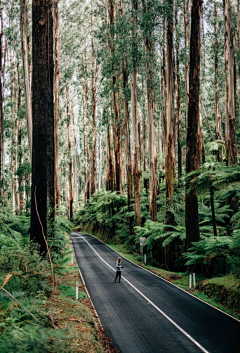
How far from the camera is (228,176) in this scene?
983 centimetres

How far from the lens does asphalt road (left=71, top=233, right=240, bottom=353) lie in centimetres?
805

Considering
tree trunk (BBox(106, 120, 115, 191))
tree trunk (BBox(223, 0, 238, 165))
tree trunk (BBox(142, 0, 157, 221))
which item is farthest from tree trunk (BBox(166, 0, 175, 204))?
tree trunk (BBox(106, 120, 115, 191))

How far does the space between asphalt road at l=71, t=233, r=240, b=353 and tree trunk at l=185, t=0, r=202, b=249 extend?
319cm

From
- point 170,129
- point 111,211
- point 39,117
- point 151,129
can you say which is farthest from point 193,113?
point 111,211

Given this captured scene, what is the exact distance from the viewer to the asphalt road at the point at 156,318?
8047mm

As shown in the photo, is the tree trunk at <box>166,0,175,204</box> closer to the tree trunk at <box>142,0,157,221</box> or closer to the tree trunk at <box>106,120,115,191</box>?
the tree trunk at <box>142,0,157,221</box>

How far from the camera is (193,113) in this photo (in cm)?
1414

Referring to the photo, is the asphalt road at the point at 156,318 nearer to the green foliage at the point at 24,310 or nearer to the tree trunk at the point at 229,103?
the green foliage at the point at 24,310

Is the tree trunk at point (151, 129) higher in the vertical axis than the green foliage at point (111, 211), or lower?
higher

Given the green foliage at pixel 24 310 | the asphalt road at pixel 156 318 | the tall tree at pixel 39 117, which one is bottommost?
the asphalt road at pixel 156 318

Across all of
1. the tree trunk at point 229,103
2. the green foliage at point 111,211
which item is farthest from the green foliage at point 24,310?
the green foliage at point 111,211

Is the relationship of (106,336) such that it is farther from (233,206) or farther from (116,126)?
(116,126)

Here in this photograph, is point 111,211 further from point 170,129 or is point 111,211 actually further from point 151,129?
point 170,129

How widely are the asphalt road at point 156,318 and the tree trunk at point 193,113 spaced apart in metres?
3.19
